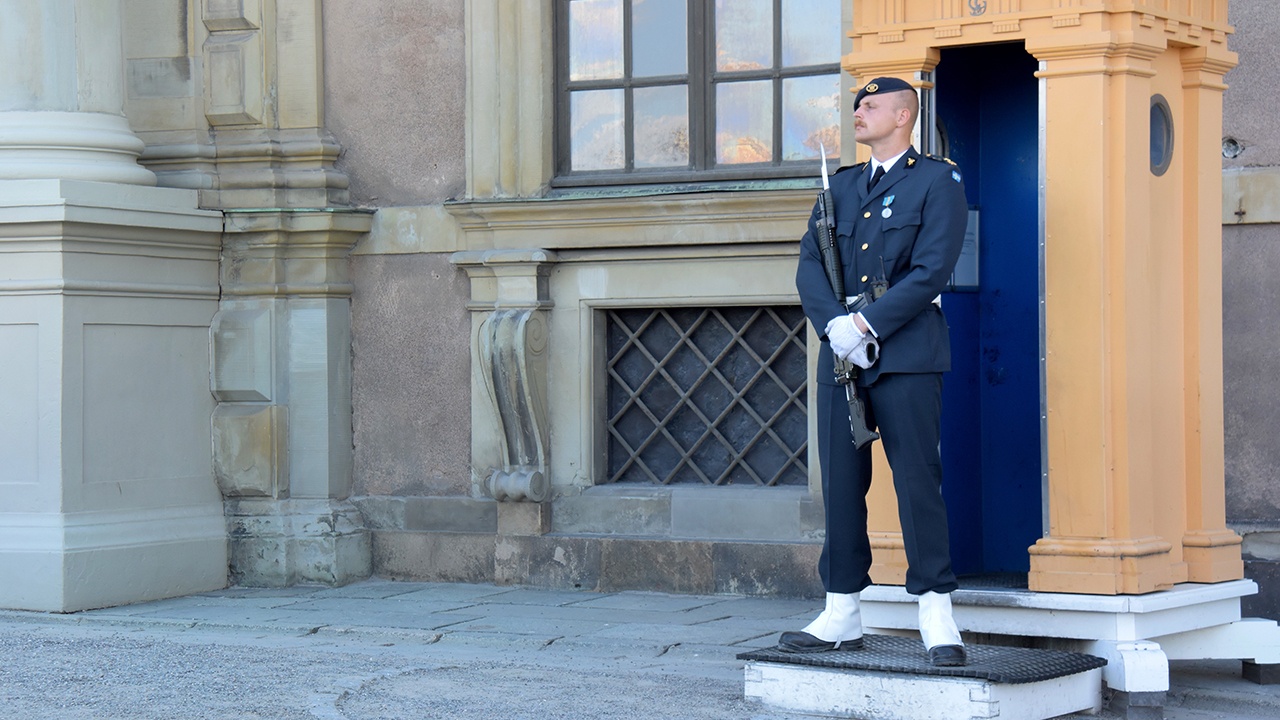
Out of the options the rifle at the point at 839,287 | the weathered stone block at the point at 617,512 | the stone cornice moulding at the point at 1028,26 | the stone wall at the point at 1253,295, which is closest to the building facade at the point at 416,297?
the weathered stone block at the point at 617,512

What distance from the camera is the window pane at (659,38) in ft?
28.3

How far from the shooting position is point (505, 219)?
8.73 metres

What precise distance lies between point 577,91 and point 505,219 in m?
0.72

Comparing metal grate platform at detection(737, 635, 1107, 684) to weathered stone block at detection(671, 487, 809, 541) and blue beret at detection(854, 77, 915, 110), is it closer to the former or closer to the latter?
blue beret at detection(854, 77, 915, 110)

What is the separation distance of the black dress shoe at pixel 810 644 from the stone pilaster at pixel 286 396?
12.1ft

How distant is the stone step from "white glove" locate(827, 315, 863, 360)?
0.92 m

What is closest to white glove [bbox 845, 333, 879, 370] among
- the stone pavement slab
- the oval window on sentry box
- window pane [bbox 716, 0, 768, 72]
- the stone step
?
the stone step

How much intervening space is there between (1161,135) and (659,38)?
3.16m

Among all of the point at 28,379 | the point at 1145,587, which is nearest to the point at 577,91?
the point at 28,379

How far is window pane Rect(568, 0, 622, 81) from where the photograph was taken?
8.75m

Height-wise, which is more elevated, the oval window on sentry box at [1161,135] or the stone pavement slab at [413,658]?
the oval window on sentry box at [1161,135]

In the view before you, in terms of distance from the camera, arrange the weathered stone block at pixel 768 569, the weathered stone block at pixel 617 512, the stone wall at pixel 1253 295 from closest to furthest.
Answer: the stone wall at pixel 1253 295, the weathered stone block at pixel 768 569, the weathered stone block at pixel 617 512

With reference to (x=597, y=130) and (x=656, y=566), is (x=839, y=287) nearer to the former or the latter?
(x=656, y=566)

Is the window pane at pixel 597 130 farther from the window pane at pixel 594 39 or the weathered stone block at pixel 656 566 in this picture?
the weathered stone block at pixel 656 566
